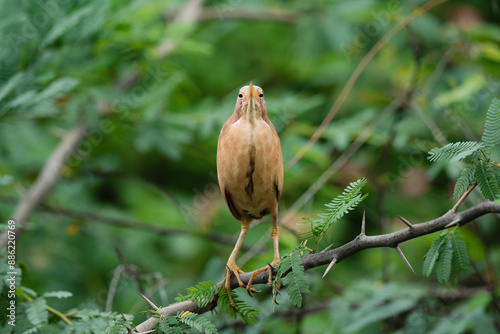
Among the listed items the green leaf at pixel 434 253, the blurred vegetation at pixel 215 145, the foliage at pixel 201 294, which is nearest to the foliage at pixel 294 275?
the foliage at pixel 201 294

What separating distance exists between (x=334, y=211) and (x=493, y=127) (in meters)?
0.66

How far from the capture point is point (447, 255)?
2.11m

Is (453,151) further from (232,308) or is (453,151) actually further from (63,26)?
(63,26)

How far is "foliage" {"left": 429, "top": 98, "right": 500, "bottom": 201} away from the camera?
1.88 metres

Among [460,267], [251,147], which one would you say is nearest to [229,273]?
[251,147]

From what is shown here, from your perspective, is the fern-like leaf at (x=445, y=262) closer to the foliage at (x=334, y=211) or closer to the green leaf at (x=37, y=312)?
the foliage at (x=334, y=211)

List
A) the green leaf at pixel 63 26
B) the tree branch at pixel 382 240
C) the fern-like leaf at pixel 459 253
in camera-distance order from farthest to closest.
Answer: the green leaf at pixel 63 26, the fern-like leaf at pixel 459 253, the tree branch at pixel 382 240

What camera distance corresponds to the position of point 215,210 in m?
4.62

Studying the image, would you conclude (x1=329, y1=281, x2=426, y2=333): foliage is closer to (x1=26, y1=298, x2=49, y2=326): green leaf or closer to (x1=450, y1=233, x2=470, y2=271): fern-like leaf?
(x1=450, y1=233, x2=470, y2=271): fern-like leaf

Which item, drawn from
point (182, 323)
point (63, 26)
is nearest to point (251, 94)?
point (182, 323)

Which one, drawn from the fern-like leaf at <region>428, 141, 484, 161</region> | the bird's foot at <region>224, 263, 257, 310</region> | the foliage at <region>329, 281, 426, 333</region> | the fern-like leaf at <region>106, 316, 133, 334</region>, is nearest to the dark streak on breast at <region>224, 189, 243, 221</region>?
the bird's foot at <region>224, 263, 257, 310</region>

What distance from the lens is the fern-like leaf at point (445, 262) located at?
2.10 metres

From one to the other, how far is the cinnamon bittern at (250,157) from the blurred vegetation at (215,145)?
768mm

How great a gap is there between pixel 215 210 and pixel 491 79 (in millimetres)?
2918
